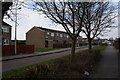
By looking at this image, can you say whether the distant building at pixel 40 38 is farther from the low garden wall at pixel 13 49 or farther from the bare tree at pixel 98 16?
the bare tree at pixel 98 16

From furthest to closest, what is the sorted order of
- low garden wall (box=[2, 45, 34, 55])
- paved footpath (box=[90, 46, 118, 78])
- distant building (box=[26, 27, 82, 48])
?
distant building (box=[26, 27, 82, 48])
low garden wall (box=[2, 45, 34, 55])
paved footpath (box=[90, 46, 118, 78])

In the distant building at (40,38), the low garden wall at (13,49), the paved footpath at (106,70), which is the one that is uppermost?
the distant building at (40,38)

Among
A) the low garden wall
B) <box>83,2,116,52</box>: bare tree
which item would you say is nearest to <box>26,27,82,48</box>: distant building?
the low garden wall

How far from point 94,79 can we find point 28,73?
3309 millimetres

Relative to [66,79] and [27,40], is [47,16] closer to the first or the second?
[66,79]

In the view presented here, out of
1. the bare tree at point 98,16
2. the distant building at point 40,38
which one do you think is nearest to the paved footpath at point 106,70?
the bare tree at point 98,16

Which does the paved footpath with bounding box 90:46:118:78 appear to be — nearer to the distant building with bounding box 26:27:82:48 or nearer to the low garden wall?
the low garden wall

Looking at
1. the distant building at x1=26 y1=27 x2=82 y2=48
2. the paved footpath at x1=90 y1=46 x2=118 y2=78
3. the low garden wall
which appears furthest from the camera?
the distant building at x1=26 y1=27 x2=82 y2=48

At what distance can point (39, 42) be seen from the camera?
60594mm

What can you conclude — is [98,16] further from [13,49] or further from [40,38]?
[40,38]

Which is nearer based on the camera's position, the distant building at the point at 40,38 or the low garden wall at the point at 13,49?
the low garden wall at the point at 13,49

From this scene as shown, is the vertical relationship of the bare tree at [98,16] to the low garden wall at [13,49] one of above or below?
above

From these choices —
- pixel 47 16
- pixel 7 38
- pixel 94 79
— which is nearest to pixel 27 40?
pixel 7 38

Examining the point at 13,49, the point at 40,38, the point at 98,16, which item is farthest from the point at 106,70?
the point at 40,38
